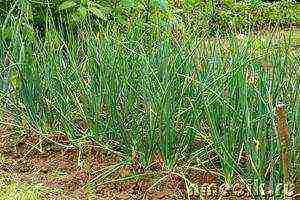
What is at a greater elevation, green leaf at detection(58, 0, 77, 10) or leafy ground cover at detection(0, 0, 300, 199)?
green leaf at detection(58, 0, 77, 10)

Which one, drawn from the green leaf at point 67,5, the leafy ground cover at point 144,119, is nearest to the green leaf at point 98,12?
the green leaf at point 67,5

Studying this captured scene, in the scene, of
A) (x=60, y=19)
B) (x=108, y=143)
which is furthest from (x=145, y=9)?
(x=108, y=143)

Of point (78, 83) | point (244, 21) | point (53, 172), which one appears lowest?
point (244, 21)

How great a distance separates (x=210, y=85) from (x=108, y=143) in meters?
0.64

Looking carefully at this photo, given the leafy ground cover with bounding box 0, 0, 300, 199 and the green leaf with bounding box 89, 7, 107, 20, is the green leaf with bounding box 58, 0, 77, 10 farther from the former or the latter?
the leafy ground cover with bounding box 0, 0, 300, 199

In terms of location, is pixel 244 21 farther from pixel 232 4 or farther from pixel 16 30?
pixel 16 30

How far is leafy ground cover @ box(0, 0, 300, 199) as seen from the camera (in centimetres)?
293

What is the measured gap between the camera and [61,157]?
12.0ft

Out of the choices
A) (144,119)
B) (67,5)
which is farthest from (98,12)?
(144,119)

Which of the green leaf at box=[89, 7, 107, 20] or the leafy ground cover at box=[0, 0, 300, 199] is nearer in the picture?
the leafy ground cover at box=[0, 0, 300, 199]

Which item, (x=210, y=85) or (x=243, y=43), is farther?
(x=243, y=43)

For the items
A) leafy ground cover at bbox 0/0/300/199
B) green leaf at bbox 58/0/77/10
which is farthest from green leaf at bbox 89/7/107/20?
leafy ground cover at bbox 0/0/300/199

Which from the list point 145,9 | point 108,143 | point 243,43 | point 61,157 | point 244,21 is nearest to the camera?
point 108,143

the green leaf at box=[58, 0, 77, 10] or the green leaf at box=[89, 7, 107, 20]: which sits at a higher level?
the green leaf at box=[58, 0, 77, 10]
